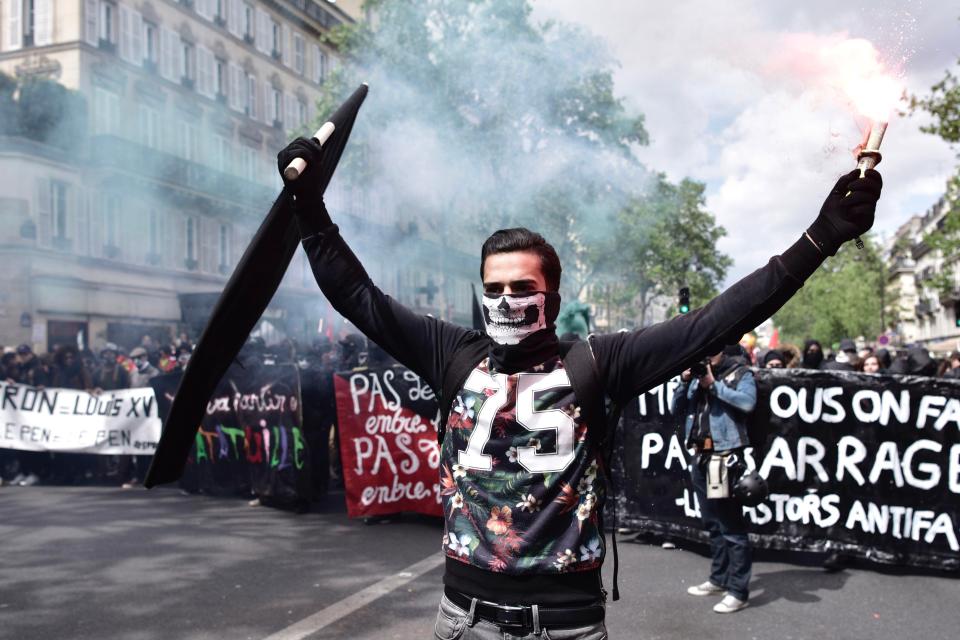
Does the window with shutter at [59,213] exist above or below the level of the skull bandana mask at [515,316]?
above

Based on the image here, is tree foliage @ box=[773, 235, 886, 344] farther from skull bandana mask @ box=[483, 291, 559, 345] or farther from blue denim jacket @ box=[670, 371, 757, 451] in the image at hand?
→ skull bandana mask @ box=[483, 291, 559, 345]

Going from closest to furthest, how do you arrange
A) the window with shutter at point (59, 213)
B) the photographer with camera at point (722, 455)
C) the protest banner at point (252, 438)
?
the photographer with camera at point (722, 455), the protest banner at point (252, 438), the window with shutter at point (59, 213)

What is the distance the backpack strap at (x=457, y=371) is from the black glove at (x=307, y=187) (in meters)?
0.50

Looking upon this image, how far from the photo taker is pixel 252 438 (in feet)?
28.5

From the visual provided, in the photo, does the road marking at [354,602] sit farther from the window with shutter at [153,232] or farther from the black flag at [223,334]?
the window with shutter at [153,232]

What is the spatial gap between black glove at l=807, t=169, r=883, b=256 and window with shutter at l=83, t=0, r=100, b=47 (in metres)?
26.1

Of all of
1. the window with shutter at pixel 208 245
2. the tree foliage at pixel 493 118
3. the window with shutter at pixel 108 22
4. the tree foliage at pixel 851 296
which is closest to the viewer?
the tree foliage at pixel 493 118

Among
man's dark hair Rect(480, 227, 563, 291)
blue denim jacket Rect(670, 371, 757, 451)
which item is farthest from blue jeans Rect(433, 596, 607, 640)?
blue denim jacket Rect(670, 371, 757, 451)

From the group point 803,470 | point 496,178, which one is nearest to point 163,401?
point 803,470

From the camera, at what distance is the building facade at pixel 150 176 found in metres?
22.4

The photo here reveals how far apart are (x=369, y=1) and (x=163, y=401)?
16259mm

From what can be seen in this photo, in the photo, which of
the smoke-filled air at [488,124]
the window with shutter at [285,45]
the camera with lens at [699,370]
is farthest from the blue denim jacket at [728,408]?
the window with shutter at [285,45]

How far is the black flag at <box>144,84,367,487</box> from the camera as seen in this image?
7.79 feet

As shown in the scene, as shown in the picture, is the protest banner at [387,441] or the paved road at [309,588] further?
the protest banner at [387,441]
